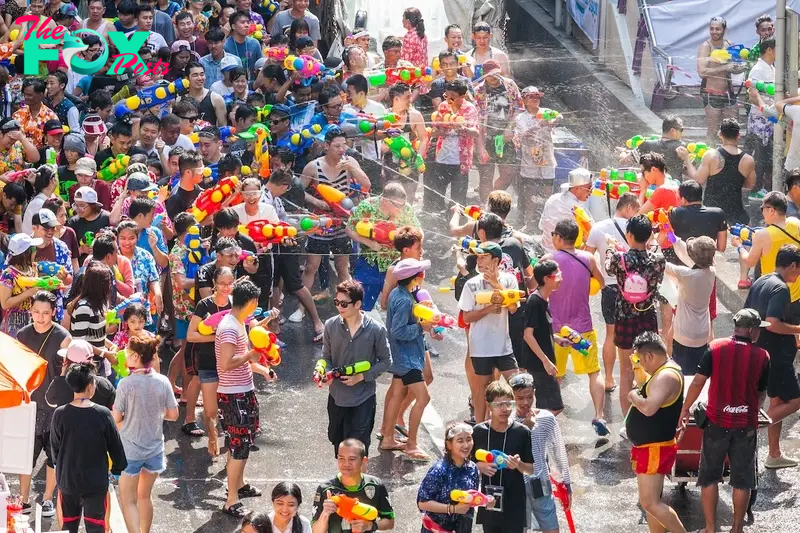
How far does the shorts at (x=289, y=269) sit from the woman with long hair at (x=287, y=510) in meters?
4.46

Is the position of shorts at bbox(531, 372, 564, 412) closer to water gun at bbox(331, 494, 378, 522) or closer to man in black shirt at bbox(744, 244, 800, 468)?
man in black shirt at bbox(744, 244, 800, 468)

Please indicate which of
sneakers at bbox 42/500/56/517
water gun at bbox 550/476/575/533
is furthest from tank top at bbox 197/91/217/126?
water gun at bbox 550/476/575/533

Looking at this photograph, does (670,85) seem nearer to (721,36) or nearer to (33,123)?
(721,36)

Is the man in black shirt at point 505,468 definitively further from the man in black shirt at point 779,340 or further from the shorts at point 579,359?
the man in black shirt at point 779,340

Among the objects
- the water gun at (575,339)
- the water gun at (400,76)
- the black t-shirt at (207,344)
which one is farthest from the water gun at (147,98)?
the water gun at (575,339)

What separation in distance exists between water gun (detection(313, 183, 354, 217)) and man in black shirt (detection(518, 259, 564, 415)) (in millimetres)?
2248

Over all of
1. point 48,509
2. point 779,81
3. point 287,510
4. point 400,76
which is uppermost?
point 400,76

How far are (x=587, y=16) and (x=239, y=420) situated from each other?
46.0 ft

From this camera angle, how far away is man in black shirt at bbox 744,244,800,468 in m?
10.5

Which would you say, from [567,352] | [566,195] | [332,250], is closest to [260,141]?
[332,250]

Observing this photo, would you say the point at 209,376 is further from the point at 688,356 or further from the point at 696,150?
the point at 696,150

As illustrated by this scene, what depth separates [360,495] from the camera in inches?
322

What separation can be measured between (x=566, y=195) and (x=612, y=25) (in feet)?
30.2

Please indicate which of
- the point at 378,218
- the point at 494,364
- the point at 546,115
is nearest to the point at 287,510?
the point at 494,364
